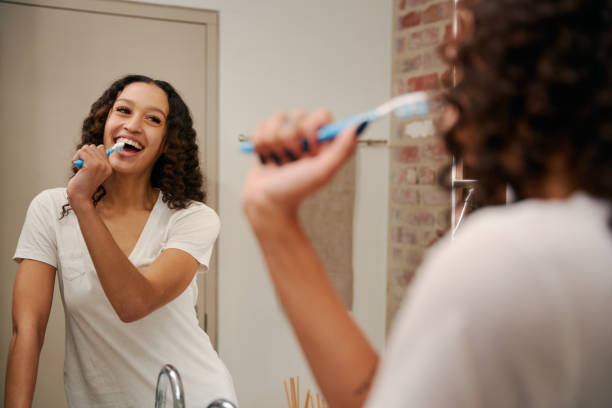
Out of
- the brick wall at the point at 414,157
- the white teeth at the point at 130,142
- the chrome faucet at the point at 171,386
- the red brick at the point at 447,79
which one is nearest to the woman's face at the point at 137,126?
the white teeth at the point at 130,142

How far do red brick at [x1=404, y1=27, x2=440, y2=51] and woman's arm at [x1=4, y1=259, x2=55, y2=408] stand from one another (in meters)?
1.44

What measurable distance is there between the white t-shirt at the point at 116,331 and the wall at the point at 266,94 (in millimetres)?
750

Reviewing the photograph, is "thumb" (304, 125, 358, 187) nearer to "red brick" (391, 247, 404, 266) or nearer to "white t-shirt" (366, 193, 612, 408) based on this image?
"white t-shirt" (366, 193, 612, 408)

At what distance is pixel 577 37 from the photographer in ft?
0.98

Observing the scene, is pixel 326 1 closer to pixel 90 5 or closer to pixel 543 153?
pixel 90 5

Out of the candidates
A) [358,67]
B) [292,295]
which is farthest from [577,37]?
[358,67]

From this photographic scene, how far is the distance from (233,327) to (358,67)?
3.36ft

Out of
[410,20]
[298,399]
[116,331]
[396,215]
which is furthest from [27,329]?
[410,20]

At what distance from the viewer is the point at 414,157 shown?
6.32 feet

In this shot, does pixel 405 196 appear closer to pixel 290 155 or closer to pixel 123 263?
pixel 123 263

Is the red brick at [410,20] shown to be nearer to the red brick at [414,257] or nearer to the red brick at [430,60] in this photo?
the red brick at [430,60]

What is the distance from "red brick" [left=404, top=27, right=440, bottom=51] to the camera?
185cm

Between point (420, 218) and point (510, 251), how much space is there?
1.68 meters

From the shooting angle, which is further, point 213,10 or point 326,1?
point 326,1
